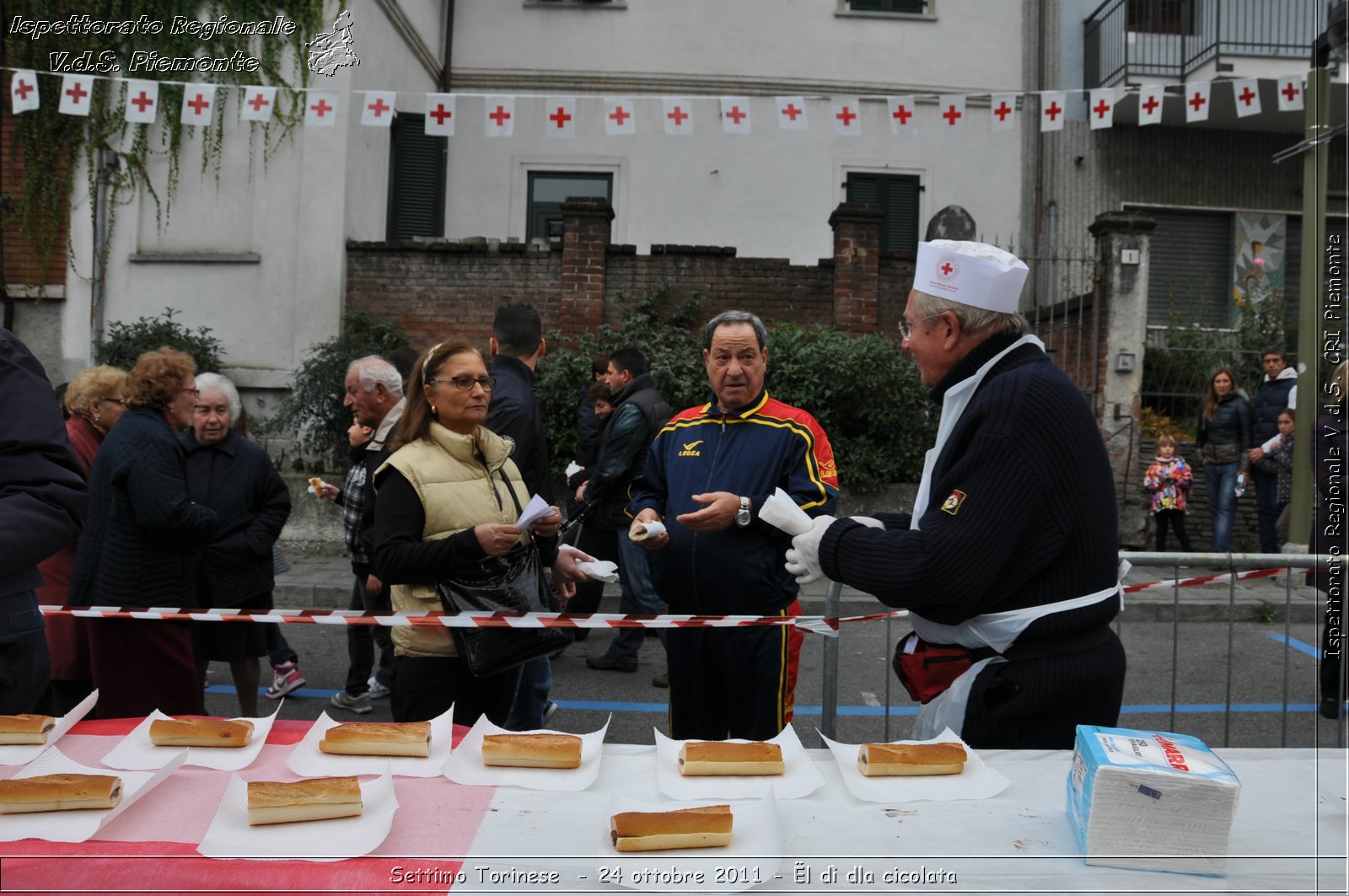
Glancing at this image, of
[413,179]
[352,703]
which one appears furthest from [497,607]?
[413,179]

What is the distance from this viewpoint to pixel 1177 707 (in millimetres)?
6094

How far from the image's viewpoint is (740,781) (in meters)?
2.03

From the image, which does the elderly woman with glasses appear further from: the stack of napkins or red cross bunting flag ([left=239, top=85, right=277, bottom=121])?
red cross bunting flag ([left=239, top=85, right=277, bottom=121])

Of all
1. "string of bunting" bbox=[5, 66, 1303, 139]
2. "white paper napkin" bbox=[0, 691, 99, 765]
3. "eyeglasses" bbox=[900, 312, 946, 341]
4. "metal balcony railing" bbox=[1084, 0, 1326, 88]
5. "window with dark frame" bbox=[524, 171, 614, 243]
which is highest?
"metal balcony railing" bbox=[1084, 0, 1326, 88]

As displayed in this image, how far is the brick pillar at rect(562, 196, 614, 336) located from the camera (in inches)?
500

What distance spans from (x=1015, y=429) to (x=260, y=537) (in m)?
4.03

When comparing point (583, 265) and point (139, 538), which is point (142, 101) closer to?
point (583, 265)

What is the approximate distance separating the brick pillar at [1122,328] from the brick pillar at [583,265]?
6.25m

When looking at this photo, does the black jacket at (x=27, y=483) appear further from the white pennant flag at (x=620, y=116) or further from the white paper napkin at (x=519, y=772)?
the white pennant flag at (x=620, y=116)

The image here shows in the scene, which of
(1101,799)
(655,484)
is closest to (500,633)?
(655,484)

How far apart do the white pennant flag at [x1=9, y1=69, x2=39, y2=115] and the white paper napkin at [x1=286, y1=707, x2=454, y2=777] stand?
30.6 ft

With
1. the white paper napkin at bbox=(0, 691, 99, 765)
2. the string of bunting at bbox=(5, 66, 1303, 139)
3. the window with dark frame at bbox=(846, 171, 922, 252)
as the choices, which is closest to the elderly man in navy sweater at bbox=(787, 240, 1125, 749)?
the white paper napkin at bbox=(0, 691, 99, 765)

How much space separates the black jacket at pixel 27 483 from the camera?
2.44 meters

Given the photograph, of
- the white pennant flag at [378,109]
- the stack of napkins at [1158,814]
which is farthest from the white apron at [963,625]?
the white pennant flag at [378,109]
